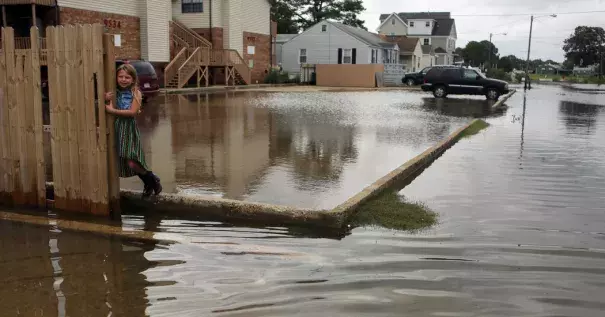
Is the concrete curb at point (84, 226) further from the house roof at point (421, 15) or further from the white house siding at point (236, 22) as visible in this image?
Answer: the house roof at point (421, 15)

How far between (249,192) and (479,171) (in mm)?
4020

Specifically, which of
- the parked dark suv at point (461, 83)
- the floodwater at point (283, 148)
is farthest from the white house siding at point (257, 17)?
the floodwater at point (283, 148)

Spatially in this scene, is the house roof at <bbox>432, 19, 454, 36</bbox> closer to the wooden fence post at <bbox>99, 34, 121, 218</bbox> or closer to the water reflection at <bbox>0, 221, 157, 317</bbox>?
the wooden fence post at <bbox>99, 34, 121, 218</bbox>

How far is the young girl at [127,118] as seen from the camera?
606 centimetres

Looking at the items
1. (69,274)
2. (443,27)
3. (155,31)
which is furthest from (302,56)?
(69,274)

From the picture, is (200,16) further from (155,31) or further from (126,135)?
(126,135)

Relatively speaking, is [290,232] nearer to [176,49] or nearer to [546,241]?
[546,241]

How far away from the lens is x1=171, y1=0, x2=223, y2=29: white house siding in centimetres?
3803

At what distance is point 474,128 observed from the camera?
15.2 metres

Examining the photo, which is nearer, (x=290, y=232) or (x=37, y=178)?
(x=290, y=232)

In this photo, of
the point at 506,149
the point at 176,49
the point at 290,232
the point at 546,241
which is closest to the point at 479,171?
the point at 506,149

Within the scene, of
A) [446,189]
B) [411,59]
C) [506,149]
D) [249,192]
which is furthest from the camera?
[411,59]

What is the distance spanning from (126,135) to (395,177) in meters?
3.69

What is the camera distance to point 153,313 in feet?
12.9
